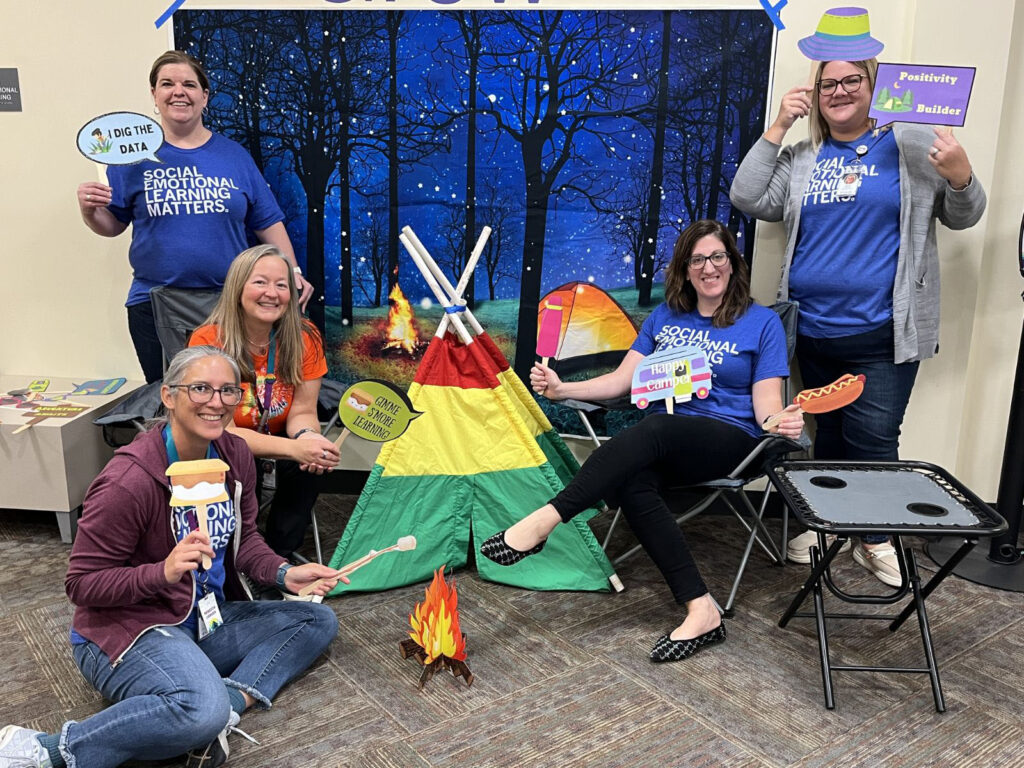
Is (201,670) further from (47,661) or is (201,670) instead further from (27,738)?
(47,661)

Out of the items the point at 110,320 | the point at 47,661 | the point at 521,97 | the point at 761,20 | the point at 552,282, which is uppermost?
the point at 761,20

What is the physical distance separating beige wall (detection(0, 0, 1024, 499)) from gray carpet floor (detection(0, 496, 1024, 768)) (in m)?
0.74

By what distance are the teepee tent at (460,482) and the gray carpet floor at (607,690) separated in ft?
0.28

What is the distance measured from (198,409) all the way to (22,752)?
77 centimetres

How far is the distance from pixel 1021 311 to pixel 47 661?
327cm

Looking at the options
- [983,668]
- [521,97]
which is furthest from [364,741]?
[521,97]

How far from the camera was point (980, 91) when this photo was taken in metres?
2.87

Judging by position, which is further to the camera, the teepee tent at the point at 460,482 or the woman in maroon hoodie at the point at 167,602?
the teepee tent at the point at 460,482

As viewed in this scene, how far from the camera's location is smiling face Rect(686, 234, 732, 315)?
2.67m

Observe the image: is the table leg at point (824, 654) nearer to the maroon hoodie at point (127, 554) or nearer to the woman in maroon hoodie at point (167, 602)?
the woman in maroon hoodie at point (167, 602)

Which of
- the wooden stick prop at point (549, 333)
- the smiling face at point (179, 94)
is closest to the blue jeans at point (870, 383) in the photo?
the wooden stick prop at point (549, 333)

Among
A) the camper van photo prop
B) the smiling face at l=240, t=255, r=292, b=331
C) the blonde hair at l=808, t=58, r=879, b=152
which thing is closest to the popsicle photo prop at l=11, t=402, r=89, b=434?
the smiling face at l=240, t=255, r=292, b=331

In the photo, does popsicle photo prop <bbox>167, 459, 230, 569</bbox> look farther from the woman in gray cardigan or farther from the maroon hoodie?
the woman in gray cardigan

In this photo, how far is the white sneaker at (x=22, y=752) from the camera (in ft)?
5.74
